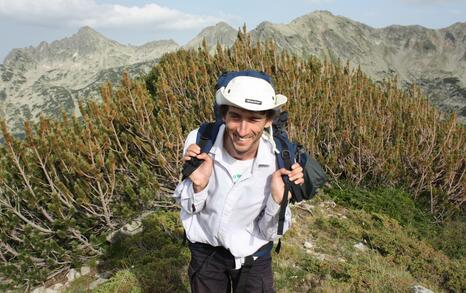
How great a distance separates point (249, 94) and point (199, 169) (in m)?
0.55

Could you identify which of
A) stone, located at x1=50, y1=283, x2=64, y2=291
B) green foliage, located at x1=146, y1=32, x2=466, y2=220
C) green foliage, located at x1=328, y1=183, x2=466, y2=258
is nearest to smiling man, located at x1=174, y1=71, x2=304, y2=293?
stone, located at x1=50, y1=283, x2=64, y2=291

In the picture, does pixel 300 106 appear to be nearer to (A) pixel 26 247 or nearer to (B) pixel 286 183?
(A) pixel 26 247

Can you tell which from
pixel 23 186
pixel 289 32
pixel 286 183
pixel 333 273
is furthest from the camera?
pixel 289 32

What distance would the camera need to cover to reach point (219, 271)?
8.50ft

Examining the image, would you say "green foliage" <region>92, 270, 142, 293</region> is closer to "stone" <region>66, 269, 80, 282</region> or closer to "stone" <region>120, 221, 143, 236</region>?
"stone" <region>66, 269, 80, 282</region>

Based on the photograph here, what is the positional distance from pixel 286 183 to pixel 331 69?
11731mm

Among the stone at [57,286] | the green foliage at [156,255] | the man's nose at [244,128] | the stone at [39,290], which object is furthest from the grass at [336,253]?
the man's nose at [244,128]

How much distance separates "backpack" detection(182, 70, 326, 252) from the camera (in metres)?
2.18

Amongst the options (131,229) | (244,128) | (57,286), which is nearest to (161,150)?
(131,229)

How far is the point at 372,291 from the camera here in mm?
4262

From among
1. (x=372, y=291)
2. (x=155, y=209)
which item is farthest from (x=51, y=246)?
(x=372, y=291)

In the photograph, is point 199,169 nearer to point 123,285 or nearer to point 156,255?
point 123,285

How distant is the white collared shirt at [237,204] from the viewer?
89.6 inches

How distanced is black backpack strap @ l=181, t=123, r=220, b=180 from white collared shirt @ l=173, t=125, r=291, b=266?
41 mm
